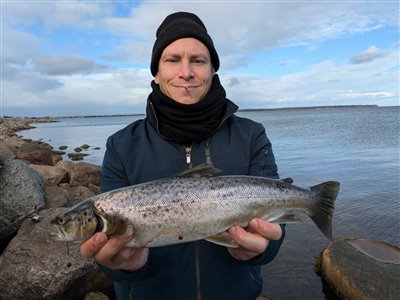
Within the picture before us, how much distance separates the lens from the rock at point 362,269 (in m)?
6.55

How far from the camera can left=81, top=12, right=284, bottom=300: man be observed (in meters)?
3.51

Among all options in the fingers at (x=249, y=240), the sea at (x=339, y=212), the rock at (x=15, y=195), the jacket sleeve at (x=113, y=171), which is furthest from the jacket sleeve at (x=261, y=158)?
the rock at (x=15, y=195)

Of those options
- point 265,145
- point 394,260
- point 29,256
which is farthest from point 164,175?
point 394,260

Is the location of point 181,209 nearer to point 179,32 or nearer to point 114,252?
point 114,252

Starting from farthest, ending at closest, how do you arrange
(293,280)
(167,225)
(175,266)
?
(293,280), (175,266), (167,225)

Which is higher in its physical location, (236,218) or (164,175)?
(164,175)

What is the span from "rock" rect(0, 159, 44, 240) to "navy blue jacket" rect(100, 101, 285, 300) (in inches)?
232

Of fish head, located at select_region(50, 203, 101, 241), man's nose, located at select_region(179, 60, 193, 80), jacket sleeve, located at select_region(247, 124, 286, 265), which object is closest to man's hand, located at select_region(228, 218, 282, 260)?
jacket sleeve, located at select_region(247, 124, 286, 265)

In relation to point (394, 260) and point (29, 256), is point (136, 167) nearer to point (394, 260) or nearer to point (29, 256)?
point (29, 256)

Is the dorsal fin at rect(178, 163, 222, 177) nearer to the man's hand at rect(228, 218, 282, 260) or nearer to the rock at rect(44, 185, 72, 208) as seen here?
the man's hand at rect(228, 218, 282, 260)

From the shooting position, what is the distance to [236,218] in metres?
3.47

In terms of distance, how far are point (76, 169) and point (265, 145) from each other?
1348 cm

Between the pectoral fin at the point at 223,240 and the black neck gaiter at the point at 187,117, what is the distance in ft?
3.25

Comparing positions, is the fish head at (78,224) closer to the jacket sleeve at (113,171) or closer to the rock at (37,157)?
the jacket sleeve at (113,171)
